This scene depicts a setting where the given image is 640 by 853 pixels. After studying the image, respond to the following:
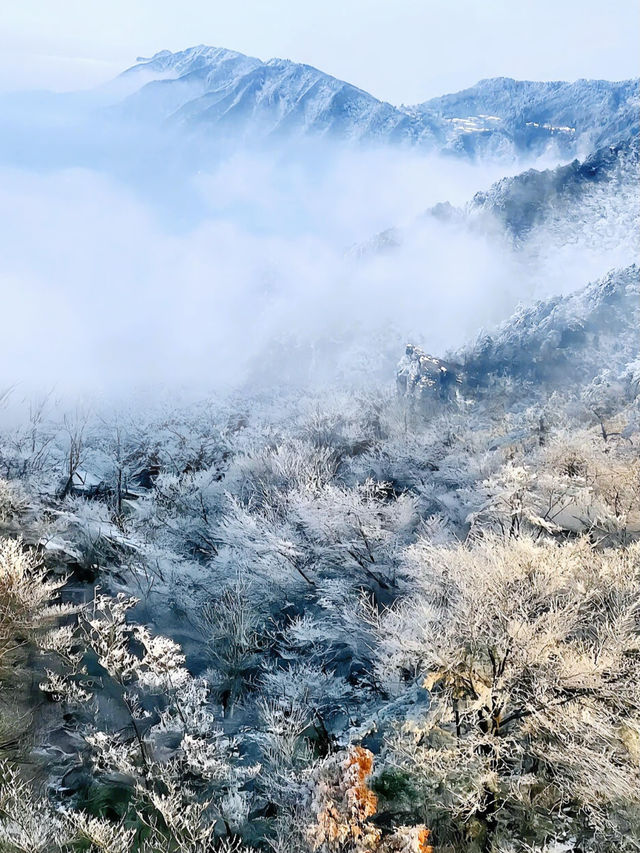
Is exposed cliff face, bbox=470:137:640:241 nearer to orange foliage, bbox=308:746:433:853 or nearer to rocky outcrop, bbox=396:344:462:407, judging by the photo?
rocky outcrop, bbox=396:344:462:407

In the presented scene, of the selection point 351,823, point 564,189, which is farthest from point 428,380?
point 351,823

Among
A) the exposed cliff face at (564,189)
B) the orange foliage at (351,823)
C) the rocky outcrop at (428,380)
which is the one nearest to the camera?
the orange foliage at (351,823)

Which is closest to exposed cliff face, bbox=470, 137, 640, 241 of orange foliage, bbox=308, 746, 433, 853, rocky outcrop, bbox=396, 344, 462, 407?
rocky outcrop, bbox=396, 344, 462, 407

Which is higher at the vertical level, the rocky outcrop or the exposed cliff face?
the exposed cliff face

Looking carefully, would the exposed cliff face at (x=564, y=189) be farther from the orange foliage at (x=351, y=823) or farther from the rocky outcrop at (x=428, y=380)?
the orange foliage at (x=351, y=823)

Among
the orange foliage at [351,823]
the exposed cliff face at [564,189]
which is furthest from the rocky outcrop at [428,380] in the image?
the orange foliage at [351,823]

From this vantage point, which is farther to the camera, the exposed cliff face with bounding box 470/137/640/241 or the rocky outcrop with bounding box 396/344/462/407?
the exposed cliff face with bounding box 470/137/640/241

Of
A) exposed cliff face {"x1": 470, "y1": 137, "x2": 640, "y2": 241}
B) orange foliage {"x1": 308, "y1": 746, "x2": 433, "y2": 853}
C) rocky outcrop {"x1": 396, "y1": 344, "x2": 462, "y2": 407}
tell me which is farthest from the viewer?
exposed cliff face {"x1": 470, "y1": 137, "x2": 640, "y2": 241}

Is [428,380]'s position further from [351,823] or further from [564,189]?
[351,823]

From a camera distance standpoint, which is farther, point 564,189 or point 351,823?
point 564,189

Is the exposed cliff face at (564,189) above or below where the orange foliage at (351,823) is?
above

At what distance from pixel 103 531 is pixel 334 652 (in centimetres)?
1322

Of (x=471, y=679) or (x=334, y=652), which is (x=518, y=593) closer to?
(x=471, y=679)

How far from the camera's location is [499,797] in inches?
451
